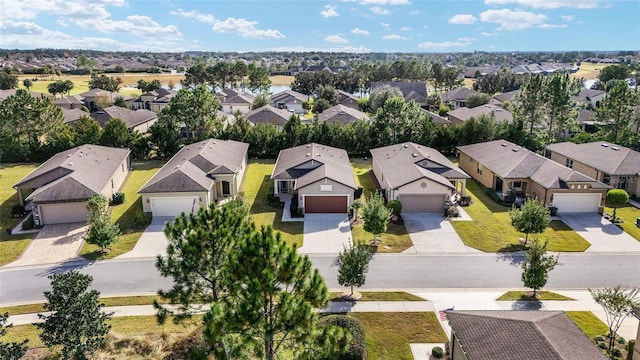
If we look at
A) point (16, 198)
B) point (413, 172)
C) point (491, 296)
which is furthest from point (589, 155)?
point (16, 198)

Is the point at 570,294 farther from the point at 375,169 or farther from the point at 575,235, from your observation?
the point at 375,169

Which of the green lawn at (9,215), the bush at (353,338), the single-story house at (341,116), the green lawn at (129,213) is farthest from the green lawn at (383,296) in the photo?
the single-story house at (341,116)

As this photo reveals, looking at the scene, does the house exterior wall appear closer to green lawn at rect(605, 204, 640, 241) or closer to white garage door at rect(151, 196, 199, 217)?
white garage door at rect(151, 196, 199, 217)

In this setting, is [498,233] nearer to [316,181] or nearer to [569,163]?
[316,181]

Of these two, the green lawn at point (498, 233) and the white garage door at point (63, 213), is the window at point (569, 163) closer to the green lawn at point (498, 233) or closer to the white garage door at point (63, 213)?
the green lawn at point (498, 233)

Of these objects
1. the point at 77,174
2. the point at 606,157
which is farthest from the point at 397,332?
the point at 606,157

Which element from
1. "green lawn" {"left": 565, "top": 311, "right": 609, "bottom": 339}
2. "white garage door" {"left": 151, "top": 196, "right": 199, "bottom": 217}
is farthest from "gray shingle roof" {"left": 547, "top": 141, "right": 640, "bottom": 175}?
"white garage door" {"left": 151, "top": 196, "right": 199, "bottom": 217}
